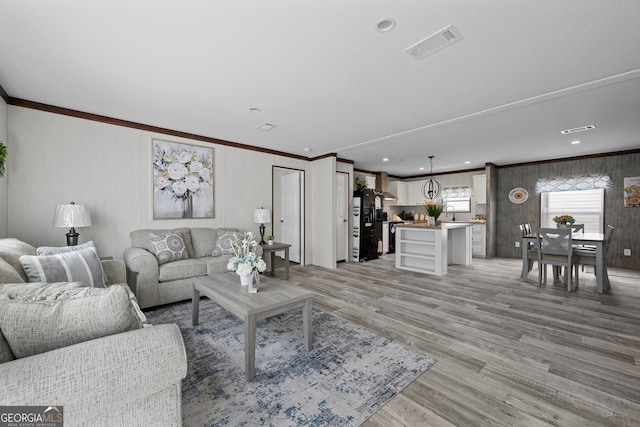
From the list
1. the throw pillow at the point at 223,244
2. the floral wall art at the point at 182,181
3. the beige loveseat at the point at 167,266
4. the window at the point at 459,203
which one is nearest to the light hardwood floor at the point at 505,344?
the throw pillow at the point at 223,244

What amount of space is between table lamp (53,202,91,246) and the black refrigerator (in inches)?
196

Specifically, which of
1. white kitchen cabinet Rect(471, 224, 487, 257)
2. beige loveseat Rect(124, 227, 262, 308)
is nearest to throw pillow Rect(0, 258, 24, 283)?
beige loveseat Rect(124, 227, 262, 308)

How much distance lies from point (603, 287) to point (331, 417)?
190 inches

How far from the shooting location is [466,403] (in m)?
1.67

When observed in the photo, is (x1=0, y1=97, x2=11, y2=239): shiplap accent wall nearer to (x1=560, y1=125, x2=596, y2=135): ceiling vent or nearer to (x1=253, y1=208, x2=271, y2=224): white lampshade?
(x1=253, y1=208, x2=271, y2=224): white lampshade

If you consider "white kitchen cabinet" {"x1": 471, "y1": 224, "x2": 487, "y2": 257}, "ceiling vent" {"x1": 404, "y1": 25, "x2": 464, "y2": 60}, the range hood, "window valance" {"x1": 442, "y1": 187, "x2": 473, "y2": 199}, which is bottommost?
"white kitchen cabinet" {"x1": 471, "y1": 224, "x2": 487, "y2": 257}

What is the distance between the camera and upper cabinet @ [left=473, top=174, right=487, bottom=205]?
23.1 feet

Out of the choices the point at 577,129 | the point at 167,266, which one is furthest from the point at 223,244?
the point at 577,129

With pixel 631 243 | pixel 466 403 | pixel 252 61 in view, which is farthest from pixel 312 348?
pixel 631 243

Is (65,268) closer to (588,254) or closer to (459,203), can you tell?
(588,254)

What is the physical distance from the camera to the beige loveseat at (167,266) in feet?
10.3

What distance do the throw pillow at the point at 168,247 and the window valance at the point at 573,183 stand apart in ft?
25.6

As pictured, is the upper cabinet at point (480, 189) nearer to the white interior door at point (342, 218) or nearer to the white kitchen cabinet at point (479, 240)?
the white kitchen cabinet at point (479, 240)

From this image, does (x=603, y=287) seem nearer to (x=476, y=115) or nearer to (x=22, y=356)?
(x=476, y=115)
